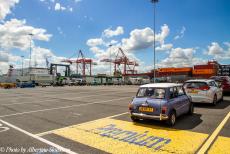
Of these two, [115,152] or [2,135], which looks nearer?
[115,152]

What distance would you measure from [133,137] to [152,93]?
221cm

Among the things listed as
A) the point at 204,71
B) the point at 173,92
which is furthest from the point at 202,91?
the point at 204,71

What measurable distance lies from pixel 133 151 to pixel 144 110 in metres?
2.50

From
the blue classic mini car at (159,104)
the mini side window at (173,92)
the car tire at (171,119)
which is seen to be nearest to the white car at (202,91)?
the blue classic mini car at (159,104)

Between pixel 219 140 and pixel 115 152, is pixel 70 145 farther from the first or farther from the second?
pixel 219 140

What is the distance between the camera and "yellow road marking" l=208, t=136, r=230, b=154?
4.54m

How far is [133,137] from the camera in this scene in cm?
566

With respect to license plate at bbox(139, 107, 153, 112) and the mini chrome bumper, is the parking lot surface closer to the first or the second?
the mini chrome bumper

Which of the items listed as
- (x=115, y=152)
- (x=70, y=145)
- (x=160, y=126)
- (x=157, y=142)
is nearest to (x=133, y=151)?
(x=115, y=152)

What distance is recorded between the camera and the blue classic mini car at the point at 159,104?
260 inches

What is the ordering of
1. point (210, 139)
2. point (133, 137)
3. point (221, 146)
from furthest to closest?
1. point (133, 137)
2. point (210, 139)
3. point (221, 146)

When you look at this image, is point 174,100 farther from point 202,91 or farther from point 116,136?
point 202,91

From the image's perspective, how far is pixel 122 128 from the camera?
6.75m

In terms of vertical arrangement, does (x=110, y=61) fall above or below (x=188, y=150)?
above
